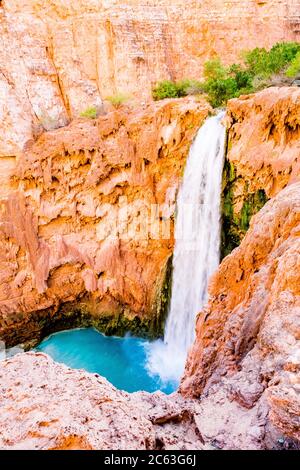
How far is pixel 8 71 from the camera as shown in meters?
12.9

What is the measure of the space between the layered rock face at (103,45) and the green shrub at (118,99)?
0.54m

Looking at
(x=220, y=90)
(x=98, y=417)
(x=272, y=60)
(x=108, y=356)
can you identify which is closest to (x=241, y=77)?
(x=220, y=90)

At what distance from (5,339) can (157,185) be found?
739 centimetres

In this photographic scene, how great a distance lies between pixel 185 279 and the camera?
10.6 m

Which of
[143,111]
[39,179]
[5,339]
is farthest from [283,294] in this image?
[5,339]

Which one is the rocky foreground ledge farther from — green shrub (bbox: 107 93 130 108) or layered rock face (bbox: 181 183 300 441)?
green shrub (bbox: 107 93 130 108)

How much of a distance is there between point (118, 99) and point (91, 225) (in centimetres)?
595

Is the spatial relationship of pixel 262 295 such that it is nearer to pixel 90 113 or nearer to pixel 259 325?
pixel 259 325

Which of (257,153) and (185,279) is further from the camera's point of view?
(185,279)

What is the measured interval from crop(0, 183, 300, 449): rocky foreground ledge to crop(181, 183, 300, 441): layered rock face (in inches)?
0.4

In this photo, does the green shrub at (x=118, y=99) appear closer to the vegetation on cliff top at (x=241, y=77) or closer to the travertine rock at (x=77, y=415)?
the vegetation on cliff top at (x=241, y=77)

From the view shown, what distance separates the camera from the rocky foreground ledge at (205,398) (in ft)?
6.80

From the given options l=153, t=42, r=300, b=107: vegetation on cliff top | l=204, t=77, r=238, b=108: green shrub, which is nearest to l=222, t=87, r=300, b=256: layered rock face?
l=153, t=42, r=300, b=107: vegetation on cliff top

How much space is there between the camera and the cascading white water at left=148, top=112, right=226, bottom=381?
32.5 ft
